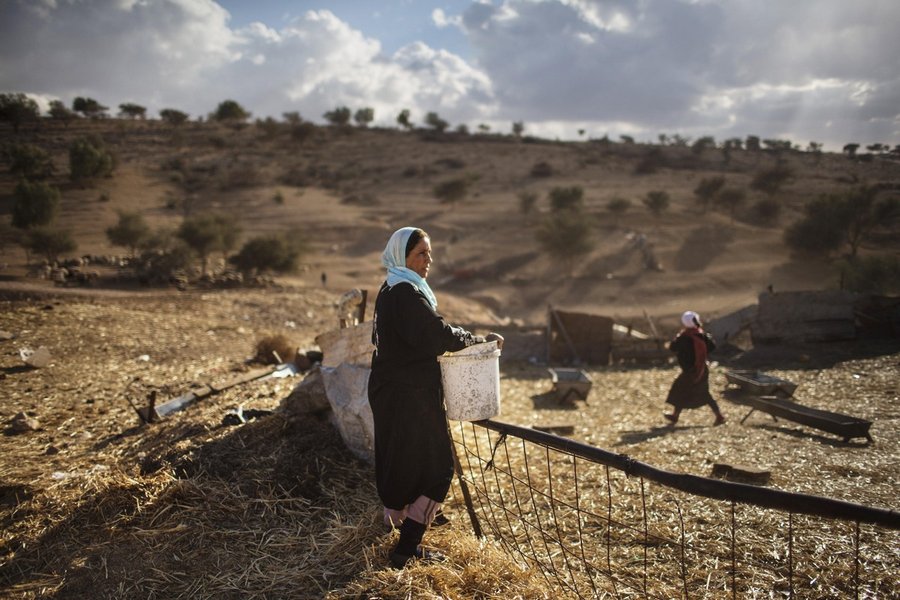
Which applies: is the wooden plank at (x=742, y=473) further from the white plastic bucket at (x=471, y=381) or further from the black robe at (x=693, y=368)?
the white plastic bucket at (x=471, y=381)

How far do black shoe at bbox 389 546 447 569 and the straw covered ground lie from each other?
A: 0.07 metres

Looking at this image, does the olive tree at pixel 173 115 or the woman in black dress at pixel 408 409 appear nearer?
the woman in black dress at pixel 408 409

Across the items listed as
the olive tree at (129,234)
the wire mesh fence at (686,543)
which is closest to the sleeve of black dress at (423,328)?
the wire mesh fence at (686,543)

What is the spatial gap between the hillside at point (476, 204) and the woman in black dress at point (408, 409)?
14439 mm

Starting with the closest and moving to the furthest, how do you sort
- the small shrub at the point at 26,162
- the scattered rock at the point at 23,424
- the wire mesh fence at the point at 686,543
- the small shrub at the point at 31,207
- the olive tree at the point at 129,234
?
the wire mesh fence at the point at 686,543, the scattered rock at the point at 23,424, the olive tree at the point at 129,234, the small shrub at the point at 31,207, the small shrub at the point at 26,162

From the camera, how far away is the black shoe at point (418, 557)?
2.77 metres

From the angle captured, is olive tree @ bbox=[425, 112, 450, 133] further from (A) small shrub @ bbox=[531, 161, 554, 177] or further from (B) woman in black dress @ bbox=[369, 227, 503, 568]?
(B) woman in black dress @ bbox=[369, 227, 503, 568]

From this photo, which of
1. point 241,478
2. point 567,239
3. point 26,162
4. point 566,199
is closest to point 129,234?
point 26,162

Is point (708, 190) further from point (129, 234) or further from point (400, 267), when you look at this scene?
point (400, 267)

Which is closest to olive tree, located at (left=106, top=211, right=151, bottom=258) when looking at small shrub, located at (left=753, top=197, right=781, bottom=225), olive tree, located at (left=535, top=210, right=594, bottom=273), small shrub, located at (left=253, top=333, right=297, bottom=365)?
small shrub, located at (left=253, top=333, right=297, bottom=365)

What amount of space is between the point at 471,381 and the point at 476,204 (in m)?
34.0

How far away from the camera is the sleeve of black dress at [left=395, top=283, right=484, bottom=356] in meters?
2.59

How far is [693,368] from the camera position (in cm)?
658

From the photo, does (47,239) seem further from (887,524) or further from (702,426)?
(887,524)
